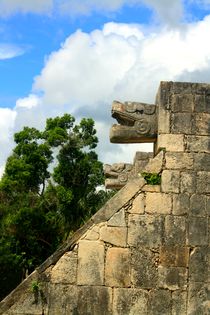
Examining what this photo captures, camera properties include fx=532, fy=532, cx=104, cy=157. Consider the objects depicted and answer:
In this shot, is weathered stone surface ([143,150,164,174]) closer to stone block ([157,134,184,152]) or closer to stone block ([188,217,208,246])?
stone block ([157,134,184,152])

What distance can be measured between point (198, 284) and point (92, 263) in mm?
1717

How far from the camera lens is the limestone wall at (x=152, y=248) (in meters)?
8.30

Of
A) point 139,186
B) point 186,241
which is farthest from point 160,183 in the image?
point 186,241

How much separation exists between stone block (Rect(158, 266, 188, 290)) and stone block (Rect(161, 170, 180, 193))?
1.28 metres

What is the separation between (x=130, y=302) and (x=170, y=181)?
2.03 m

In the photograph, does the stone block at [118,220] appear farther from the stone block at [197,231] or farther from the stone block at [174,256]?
the stone block at [197,231]

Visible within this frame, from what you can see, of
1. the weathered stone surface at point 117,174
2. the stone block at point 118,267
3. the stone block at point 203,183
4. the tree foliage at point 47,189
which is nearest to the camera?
the stone block at point 118,267

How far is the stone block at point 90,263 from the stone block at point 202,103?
278 cm

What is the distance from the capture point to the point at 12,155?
31.2 m

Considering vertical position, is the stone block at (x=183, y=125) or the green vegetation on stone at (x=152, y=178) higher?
the stone block at (x=183, y=125)

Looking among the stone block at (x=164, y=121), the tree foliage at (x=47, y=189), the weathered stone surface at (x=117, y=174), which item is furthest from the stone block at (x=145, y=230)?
the tree foliage at (x=47, y=189)

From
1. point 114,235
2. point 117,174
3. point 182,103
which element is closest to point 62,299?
point 114,235

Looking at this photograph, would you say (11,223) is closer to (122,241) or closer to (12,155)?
(12,155)

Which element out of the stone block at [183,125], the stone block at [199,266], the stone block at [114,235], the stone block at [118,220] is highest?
the stone block at [183,125]
